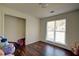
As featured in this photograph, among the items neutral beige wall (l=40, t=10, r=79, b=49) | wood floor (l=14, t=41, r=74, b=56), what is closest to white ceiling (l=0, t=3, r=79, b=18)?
neutral beige wall (l=40, t=10, r=79, b=49)

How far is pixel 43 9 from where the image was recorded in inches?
53.5

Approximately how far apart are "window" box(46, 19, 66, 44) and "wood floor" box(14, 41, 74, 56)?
0.11m

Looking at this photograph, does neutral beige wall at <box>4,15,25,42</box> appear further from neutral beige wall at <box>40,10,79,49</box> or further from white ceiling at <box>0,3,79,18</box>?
neutral beige wall at <box>40,10,79,49</box>

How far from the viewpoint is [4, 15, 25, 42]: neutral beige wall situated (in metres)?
1.35

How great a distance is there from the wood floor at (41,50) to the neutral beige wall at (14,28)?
Answer: 0.19 metres

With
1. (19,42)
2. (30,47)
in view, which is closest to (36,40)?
(30,47)

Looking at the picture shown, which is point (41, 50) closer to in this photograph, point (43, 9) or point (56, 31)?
point (56, 31)

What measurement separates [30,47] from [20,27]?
0.33 metres

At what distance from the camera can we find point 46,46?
56.9 inches

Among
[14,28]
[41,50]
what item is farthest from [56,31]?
[14,28]

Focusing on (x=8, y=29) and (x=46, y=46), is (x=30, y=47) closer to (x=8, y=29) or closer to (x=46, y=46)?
(x=46, y=46)

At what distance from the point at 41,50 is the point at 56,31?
1.17ft

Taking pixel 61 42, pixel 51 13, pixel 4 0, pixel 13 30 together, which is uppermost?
pixel 4 0

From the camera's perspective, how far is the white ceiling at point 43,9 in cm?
129
